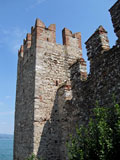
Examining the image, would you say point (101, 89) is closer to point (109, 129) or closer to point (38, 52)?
point (109, 129)

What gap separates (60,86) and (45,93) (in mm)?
816

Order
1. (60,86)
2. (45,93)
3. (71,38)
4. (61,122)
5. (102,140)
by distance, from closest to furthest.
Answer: (102,140) < (61,122) < (45,93) < (60,86) < (71,38)

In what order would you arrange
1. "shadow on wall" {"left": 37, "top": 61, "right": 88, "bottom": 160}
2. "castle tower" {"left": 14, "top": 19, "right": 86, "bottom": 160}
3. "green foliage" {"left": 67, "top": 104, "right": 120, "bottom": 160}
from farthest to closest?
1. "castle tower" {"left": 14, "top": 19, "right": 86, "bottom": 160}
2. "shadow on wall" {"left": 37, "top": 61, "right": 88, "bottom": 160}
3. "green foliage" {"left": 67, "top": 104, "right": 120, "bottom": 160}

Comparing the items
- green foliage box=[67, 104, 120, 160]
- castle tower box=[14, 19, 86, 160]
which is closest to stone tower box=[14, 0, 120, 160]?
castle tower box=[14, 19, 86, 160]

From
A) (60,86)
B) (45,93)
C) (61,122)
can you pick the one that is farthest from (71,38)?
(61,122)

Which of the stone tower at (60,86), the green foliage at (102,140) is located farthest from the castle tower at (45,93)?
the green foliage at (102,140)

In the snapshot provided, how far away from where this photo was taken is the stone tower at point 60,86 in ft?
14.0

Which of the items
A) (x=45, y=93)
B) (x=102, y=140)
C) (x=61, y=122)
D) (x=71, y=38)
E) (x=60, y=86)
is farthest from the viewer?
(x=71, y=38)

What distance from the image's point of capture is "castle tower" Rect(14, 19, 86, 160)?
6445mm

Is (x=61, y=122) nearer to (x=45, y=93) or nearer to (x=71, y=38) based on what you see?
(x=45, y=93)

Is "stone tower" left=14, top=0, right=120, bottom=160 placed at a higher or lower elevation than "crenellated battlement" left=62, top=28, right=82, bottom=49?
lower

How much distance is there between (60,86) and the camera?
7.44 meters

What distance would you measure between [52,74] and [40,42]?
1.74 metres

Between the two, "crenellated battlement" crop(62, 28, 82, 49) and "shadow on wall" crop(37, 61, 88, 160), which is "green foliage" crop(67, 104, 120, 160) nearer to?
"shadow on wall" crop(37, 61, 88, 160)
